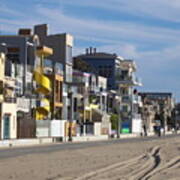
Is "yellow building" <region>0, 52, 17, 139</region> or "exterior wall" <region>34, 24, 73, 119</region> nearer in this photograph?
"yellow building" <region>0, 52, 17, 139</region>

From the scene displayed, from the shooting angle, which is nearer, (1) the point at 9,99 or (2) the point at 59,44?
(1) the point at 9,99

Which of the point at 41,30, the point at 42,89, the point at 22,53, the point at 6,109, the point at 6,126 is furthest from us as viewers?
the point at 41,30

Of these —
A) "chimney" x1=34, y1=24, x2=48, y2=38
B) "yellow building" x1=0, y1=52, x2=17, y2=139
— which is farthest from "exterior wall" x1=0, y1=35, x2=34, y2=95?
"chimney" x1=34, y1=24, x2=48, y2=38

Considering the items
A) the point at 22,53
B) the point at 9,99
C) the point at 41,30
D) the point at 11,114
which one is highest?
the point at 41,30

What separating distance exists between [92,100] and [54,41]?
16.8 metres

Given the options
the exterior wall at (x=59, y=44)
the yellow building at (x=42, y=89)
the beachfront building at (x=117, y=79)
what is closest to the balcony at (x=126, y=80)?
the beachfront building at (x=117, y=79)

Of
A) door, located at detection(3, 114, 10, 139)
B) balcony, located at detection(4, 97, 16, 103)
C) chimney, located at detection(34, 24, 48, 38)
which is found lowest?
door, located at detection(3, 114, 10, 139)

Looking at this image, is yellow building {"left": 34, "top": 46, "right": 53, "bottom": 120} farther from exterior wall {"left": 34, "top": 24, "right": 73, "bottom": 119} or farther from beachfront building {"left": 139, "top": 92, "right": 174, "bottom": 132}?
beachfront building {"left": 139, "top": 92, "right": 174, "bottom": 132}

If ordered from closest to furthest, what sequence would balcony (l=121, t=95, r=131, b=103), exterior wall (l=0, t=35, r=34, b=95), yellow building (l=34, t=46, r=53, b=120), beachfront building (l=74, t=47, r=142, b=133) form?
exterior wall (l=0, t=35, r=34, b=95)
yellow building (l=34, t=46, r=53, b=120)
beachfront building (l=74, t=47, r=142, b=133)
balcony (l=121, t=95, r=131, b=103)

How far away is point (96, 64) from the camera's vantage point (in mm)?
121625

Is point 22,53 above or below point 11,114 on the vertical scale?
above

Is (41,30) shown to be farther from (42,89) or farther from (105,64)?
(105,64)

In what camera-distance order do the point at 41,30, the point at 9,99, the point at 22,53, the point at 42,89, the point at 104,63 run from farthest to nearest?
the point at 104,63
the point at 41,30
the point at 22,53
the point at 42,89
the point at 9,99

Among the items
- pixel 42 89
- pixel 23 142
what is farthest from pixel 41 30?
pixel 23 142
